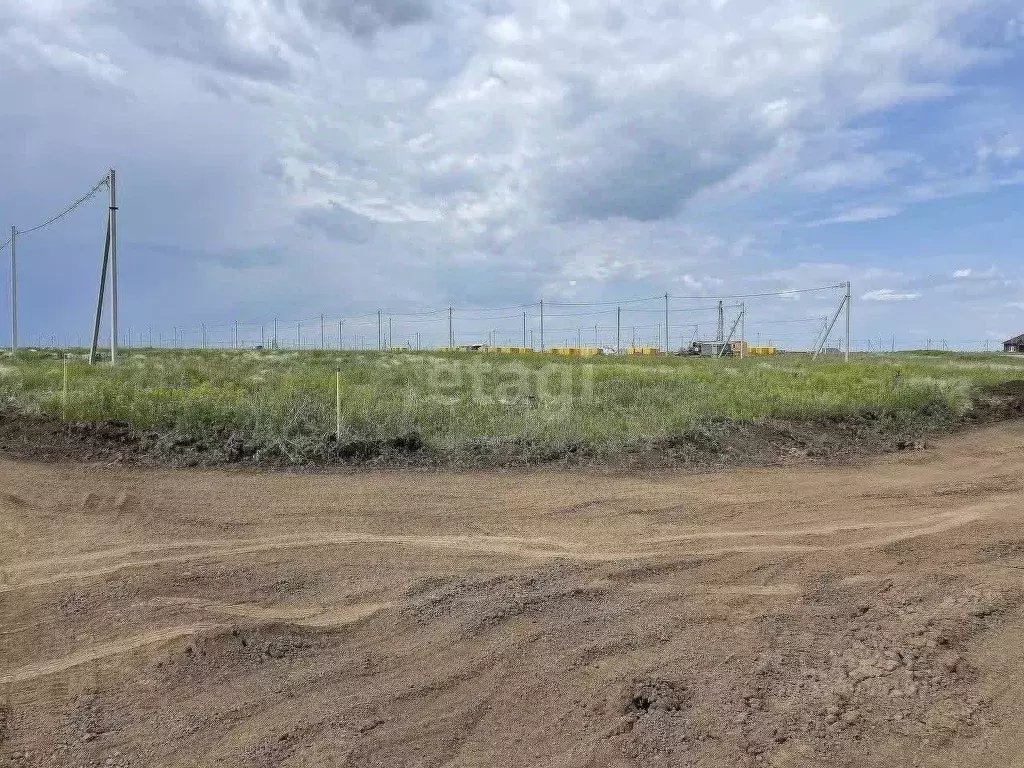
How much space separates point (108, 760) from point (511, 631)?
240 cm

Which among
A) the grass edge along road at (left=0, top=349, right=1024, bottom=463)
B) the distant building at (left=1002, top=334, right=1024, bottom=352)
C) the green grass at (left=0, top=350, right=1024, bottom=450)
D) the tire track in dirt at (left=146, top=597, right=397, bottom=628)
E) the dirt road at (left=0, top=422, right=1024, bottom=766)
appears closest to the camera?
the dirt road at (left=0, top=422, right=1024, bottom=766)

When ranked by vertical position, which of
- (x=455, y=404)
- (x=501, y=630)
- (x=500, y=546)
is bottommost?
(x=501, y=630)

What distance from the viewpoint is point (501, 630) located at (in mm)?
4750

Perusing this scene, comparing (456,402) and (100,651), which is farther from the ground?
(456,402)

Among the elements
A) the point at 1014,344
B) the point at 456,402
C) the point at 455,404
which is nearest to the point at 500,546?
the point at 455,404

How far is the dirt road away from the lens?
362 centimetres

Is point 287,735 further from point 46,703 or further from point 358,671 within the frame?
point 46,703

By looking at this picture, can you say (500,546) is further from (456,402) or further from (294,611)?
(456,402)

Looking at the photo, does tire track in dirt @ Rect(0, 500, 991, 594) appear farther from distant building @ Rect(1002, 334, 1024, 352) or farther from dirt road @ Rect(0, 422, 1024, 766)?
distant building @ Rect(1002, 334, 1024, 352)

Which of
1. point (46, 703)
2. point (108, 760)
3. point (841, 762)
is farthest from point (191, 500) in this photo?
point (841, 762)

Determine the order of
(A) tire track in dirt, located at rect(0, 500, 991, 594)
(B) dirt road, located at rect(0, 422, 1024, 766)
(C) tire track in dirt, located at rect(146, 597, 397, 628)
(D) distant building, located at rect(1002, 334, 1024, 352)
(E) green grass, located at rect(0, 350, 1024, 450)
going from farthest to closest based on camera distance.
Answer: (D) distant building, located at rect(1002, 334, 1024, 352)
(E) green grass, located at rect(0, 350, 1024, 450)
(A) tire track in dirt, located at rect(0, 500, 991, 594)
(C) tire track in dirt, located at rect(146, 597, 397, 628)
(B) dirt road, located at rect(0, 422, 1024, 766)

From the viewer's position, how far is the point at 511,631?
15.5 ft

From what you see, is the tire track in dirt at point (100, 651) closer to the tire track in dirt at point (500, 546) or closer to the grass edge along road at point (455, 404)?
the tire track in dirt at point (500, 546)

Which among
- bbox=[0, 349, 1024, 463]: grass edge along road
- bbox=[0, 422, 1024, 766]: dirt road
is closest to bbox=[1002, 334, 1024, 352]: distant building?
bbox=[0, 349, 1024, 463]: grass edge along road
